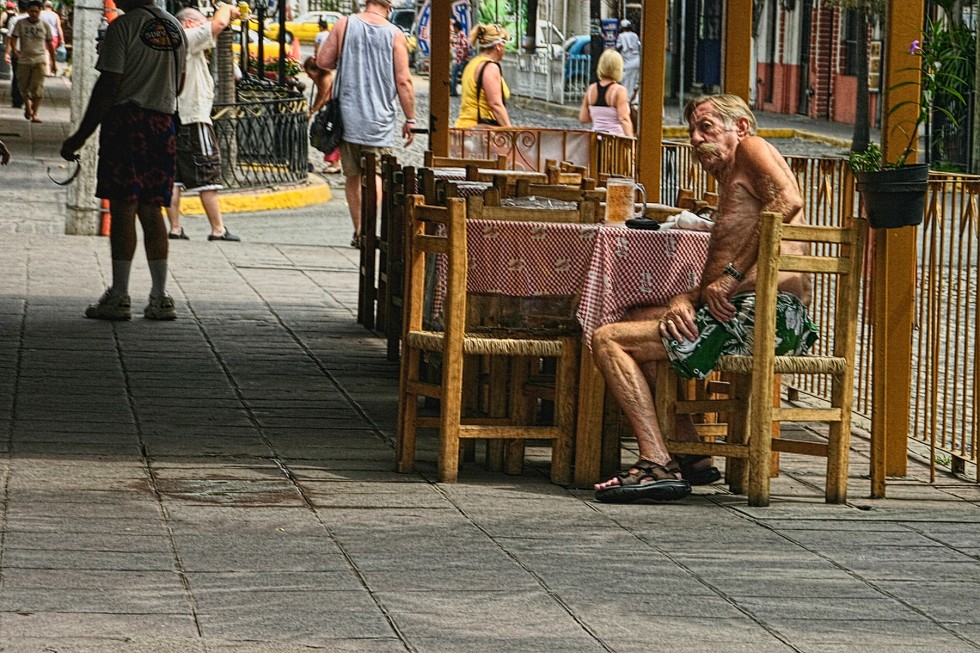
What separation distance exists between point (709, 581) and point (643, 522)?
893 mm

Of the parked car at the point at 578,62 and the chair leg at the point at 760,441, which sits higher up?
the parked car at the point at 578,62

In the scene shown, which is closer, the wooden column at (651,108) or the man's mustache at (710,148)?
the man's mustache at (710,148)

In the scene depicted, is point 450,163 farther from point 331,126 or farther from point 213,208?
point 213,208

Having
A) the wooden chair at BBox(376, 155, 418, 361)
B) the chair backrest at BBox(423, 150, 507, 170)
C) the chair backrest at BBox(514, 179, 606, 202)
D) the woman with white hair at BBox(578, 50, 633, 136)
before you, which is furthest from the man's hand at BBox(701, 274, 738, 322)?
the woman with white hair at BBox(578, 50, 633, 136)

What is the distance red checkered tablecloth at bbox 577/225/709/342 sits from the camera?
7.03m

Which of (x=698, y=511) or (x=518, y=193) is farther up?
(x=518, y=193)

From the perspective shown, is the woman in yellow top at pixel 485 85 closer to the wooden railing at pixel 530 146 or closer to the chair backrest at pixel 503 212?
the wooden railing at pixel 530 146

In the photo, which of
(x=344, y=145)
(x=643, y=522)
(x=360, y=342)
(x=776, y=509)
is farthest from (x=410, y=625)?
(x=344, y=145)

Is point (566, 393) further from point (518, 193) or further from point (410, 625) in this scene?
point (410, 625)

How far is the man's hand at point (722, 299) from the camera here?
6863 millimetres

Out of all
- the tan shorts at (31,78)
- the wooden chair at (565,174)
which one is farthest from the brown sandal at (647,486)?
the tan shorts at (31,78)

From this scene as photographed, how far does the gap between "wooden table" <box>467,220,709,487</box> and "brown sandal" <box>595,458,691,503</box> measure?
29cm

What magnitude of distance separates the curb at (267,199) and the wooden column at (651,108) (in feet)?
25.5

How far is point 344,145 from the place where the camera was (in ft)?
46.8
